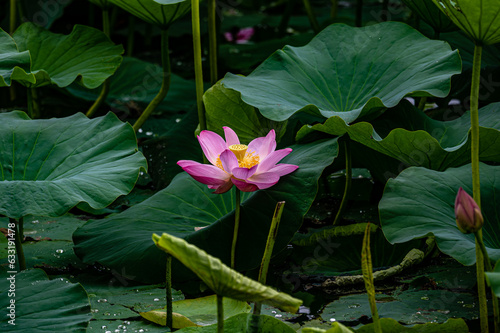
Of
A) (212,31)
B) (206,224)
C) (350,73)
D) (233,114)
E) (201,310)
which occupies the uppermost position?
(212,31)

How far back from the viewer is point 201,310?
1116 millimetres

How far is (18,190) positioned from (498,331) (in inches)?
38.1

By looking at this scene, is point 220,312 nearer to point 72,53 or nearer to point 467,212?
point 467,212

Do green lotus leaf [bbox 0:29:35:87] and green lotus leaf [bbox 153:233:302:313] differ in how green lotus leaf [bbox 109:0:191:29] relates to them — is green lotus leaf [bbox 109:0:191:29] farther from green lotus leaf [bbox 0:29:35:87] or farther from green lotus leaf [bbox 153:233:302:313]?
green lotus leaf [bbox 153:233:302:313]

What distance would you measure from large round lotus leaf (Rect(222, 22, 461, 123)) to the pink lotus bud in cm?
52

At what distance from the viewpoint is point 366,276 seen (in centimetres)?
85

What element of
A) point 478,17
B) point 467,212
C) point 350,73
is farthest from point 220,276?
point 350,73

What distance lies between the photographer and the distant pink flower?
148 inches

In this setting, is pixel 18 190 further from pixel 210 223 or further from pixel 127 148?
pixel 210 223

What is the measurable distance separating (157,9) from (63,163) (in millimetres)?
621

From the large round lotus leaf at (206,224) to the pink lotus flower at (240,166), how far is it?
0.06 m

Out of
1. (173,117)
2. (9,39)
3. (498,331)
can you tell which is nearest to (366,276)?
(498,331)

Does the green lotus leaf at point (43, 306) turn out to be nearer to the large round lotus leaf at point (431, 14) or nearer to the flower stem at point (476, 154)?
the flower stem at point (476, 154)

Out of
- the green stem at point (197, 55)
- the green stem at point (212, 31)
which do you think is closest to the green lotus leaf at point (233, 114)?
the green stem at point (197, 55)
